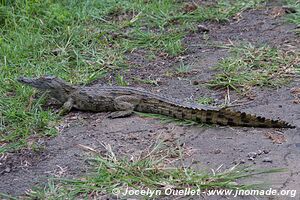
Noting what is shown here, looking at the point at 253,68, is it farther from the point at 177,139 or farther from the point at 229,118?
the point at 177,139

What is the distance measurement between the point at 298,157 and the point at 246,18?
411 centimetres

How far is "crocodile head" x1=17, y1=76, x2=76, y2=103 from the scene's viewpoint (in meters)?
6.39

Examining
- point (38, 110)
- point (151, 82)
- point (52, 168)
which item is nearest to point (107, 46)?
point (151, 82)

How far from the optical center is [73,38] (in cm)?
783

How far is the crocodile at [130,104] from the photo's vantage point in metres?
5.27

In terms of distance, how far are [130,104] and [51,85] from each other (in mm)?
1006

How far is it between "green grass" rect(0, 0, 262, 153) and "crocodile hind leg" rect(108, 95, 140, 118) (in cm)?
63

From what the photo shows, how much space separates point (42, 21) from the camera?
→ 26.9ft

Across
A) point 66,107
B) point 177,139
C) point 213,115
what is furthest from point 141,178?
point 66,107

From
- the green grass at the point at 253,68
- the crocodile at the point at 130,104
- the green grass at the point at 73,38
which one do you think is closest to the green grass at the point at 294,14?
the green grass at the point at 73,38

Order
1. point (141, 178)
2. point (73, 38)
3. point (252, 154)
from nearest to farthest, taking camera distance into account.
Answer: point (141, 178) < point (252, 154) < point (73, 38)

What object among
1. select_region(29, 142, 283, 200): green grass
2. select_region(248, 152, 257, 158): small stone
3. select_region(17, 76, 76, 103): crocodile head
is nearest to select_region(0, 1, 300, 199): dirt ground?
select_region(248, 152, 257, 158): small stone

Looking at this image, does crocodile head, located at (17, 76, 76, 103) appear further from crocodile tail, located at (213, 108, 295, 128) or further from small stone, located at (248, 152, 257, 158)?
small stone, located at (248, 152, 257, 158)

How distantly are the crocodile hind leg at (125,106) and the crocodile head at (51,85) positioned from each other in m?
0.66
